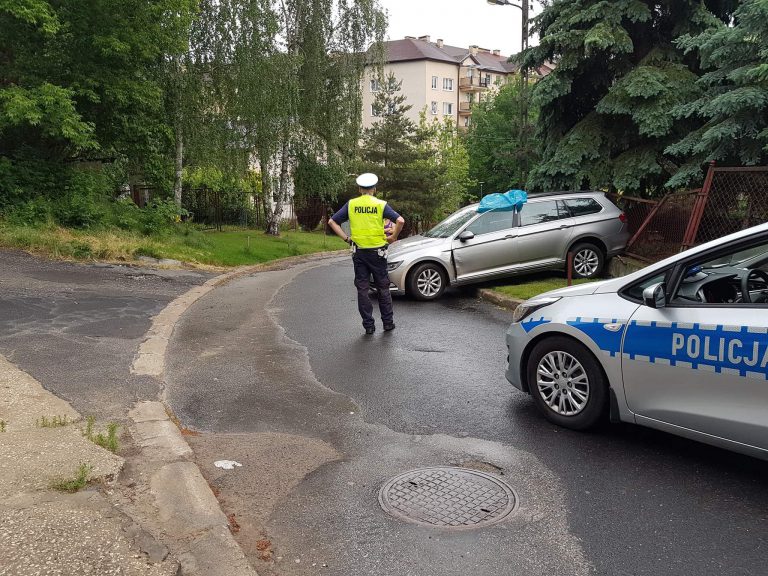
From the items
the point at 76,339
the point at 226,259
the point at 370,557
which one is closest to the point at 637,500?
the point at 370,557

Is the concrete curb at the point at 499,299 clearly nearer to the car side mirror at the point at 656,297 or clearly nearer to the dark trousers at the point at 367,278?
the dark trousers at the point at 367,278

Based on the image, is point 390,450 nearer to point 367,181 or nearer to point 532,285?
point 367,181

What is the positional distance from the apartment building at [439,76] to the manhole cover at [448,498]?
7134cm

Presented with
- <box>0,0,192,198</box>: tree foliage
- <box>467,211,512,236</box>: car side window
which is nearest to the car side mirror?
<box>467,211,512,236</box>: car side window

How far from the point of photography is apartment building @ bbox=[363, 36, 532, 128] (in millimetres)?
76062

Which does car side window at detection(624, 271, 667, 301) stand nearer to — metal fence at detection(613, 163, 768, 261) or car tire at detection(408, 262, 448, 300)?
metal fence at detection(613, 163, 768, 261)

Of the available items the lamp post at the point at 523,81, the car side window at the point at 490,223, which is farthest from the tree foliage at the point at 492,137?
the car side window at the point at 490,223

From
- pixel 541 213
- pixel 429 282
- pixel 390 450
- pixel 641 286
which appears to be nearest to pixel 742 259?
pixel 641 286

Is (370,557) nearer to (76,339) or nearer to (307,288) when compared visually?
(76,339)

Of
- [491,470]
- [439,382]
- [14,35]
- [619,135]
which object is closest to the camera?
[491,470]

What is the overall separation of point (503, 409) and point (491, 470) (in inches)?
48.4

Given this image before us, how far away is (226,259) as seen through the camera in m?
18.3

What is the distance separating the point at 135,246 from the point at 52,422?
1135cm

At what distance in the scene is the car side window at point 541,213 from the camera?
38.3ft
